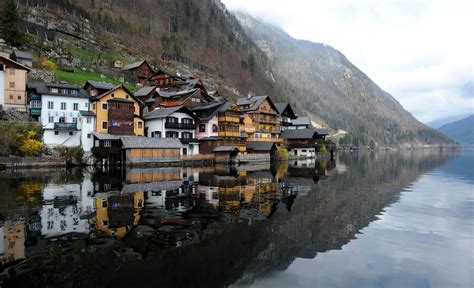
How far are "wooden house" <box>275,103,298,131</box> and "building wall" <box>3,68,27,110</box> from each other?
65.3 metres

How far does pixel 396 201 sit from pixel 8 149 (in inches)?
2058

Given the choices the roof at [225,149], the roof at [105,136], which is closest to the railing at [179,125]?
the roof at [225,149]

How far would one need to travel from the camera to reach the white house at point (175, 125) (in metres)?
70.9

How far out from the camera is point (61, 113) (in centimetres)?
6325

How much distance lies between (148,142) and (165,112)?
9250 mm

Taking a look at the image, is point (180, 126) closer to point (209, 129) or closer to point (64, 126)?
point (209, 129)

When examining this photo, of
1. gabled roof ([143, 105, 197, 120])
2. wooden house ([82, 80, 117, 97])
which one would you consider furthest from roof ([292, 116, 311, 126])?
wooden house ([82, 80, 117, 97])

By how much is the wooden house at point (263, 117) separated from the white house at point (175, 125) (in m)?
18.2

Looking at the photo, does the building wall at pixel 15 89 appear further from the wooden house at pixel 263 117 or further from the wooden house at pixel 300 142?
the wooden house at pixel 300 142

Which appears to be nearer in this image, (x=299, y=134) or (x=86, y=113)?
(x=86, y=113)

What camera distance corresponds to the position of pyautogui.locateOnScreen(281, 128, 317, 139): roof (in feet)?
333

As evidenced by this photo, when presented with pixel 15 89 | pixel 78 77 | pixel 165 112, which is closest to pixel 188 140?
pixel 165 112

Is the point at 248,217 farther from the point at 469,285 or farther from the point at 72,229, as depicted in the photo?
the point at 469,285

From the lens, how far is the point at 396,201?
32.1 metres
